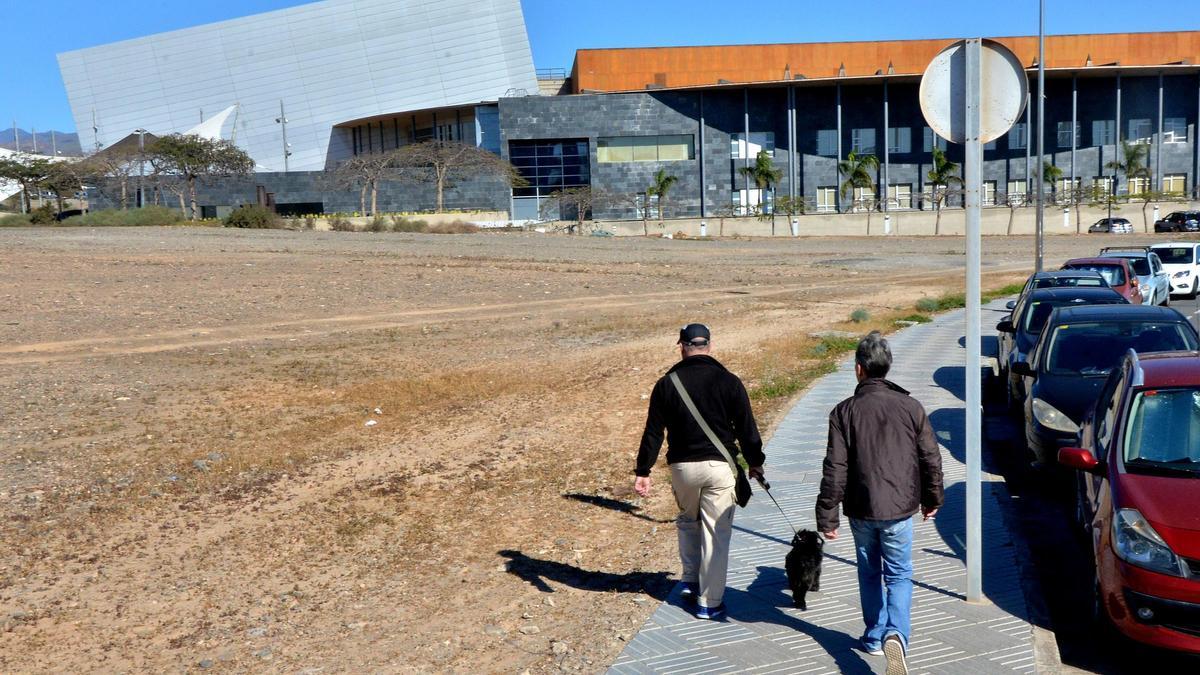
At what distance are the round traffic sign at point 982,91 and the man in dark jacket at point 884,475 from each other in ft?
4.84

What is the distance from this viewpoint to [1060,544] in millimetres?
7883

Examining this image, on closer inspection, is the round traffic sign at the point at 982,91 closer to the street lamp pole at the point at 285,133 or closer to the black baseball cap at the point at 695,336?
the black baseball cap at the point at 695,336

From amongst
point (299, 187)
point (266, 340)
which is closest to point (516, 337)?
point (266, 340)

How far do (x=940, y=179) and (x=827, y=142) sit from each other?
8393 millimetres

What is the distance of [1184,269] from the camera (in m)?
28.0

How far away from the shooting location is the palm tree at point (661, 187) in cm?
6844

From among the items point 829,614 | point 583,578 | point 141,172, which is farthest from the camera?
point 141,172

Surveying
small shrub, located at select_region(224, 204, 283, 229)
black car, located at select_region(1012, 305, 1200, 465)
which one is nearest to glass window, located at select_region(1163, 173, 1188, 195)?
small shrub, located at select_region(224, 204, 283, 229)

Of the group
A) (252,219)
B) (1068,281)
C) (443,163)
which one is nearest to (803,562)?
(1068,281)

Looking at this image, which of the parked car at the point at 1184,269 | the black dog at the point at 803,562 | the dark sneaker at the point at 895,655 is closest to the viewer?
the dark sneaker at the point at 895,655

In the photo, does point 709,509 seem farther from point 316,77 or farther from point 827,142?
point 316,77

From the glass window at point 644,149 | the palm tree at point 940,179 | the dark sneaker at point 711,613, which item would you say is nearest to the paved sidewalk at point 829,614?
the dark sneaker at point 711,613

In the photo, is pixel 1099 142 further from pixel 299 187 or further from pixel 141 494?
pixel 141 494

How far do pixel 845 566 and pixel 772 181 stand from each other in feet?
211
